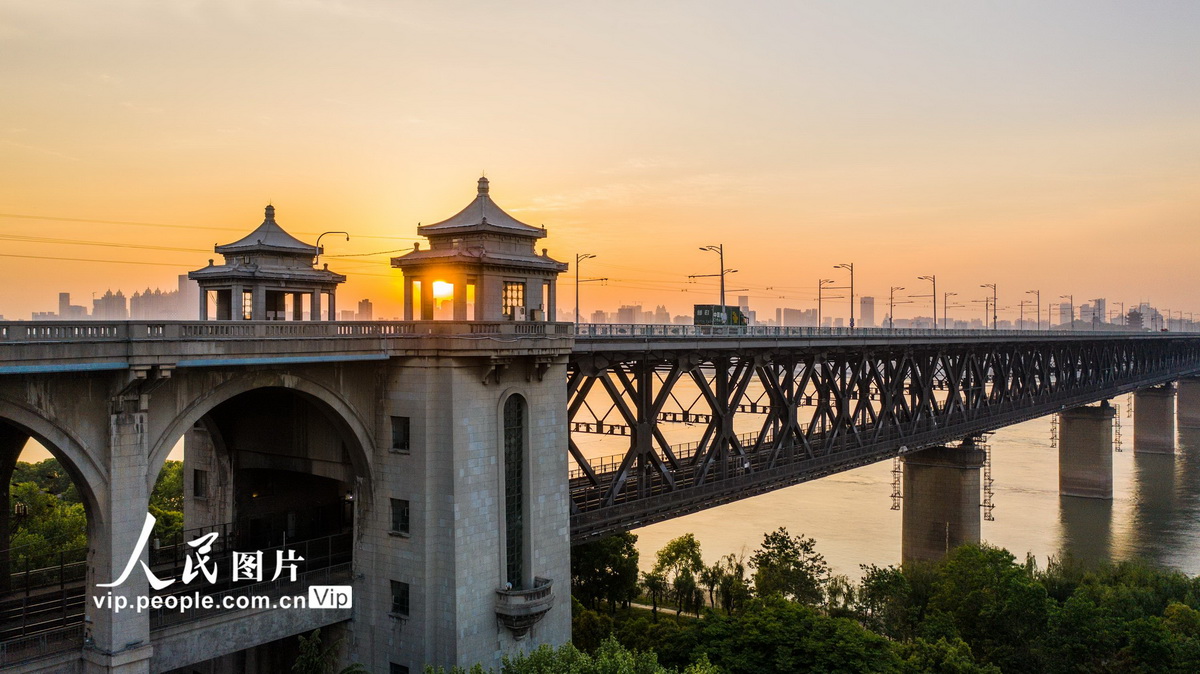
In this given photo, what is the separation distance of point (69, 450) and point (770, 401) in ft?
161

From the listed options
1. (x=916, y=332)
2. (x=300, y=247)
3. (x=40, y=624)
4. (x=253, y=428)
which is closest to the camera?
(x=40, y=624)

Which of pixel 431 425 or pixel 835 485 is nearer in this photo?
pixel 431 425

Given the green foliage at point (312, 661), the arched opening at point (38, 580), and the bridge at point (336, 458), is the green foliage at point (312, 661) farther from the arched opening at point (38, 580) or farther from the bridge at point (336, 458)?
the arched opening at point (38, 580)

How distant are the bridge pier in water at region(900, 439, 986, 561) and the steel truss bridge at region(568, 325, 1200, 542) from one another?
228 centimetres

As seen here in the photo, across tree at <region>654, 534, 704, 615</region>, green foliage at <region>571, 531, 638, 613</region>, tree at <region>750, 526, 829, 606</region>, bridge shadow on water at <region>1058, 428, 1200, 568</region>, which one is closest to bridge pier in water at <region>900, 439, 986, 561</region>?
bridge shadow on water at <region>1058, 428, 1200, 568</region>

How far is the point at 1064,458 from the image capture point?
96.9 m

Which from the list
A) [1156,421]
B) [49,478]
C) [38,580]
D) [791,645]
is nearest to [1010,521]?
[791,645]

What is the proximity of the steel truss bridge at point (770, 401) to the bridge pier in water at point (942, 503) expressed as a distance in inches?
89.9

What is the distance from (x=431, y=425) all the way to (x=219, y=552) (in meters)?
9.70

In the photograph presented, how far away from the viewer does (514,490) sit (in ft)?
101

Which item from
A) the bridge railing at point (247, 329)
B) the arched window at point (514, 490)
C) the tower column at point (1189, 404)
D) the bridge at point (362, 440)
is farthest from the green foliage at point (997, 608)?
the tower column at point (1189, 404)

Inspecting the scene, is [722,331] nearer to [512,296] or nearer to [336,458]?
[512,296]

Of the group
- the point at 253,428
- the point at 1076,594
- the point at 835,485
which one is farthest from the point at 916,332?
the point at 253,428

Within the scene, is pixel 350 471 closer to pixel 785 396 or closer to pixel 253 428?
pixel 253 428
